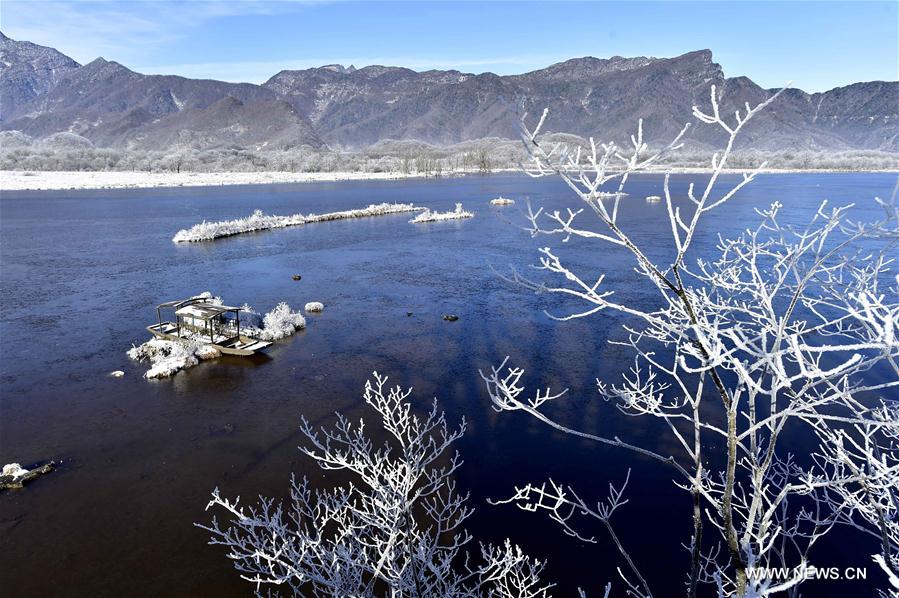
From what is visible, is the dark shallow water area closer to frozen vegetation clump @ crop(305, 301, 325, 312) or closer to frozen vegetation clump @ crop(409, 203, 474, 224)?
frozen vegetation clump @ crop(305, 301, 325, 312)

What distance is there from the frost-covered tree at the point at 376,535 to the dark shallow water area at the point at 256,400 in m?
0.61

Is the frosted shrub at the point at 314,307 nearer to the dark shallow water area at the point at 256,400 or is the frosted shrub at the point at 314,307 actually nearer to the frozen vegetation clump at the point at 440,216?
the dark shallow water area at the point at 256,400

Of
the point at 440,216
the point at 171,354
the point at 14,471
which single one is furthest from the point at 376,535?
the point at 440,216

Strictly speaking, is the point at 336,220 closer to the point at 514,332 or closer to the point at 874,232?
the point at 514,332

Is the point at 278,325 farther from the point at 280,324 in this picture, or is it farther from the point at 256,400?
the point at 256,400

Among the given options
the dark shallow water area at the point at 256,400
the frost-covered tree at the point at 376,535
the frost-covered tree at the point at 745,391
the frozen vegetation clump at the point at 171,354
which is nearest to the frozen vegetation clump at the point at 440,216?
the dark shallow water area at the point at 256,400

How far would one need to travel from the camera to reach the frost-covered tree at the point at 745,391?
2904 millimetres

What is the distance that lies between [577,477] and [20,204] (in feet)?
225

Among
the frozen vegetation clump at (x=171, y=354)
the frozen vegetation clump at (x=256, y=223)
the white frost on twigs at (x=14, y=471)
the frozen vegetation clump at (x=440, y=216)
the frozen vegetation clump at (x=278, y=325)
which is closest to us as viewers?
the white frost on twigs at (x=14, y=471)

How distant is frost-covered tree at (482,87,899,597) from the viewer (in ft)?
9.53

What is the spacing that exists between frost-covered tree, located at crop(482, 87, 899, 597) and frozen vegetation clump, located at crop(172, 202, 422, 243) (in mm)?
24173

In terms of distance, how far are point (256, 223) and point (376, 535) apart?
130ft

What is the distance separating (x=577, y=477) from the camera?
11180 millimetres

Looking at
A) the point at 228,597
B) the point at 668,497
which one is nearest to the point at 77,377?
the point at 228,597
